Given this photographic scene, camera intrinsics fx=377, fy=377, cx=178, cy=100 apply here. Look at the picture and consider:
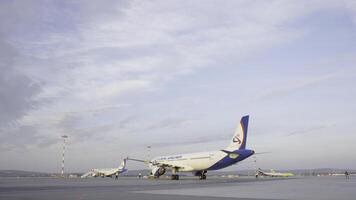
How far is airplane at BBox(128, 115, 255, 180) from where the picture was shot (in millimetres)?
66312

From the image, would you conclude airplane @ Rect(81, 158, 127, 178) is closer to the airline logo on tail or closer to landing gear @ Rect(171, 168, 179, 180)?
landing gear @ Rect(171, 168, 179, 180)

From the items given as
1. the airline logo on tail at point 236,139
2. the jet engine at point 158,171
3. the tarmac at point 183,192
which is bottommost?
the tarmac at point 183,192

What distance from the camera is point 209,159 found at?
232ft

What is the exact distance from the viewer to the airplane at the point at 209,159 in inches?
2611

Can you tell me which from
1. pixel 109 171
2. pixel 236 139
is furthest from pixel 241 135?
pixel 109 171

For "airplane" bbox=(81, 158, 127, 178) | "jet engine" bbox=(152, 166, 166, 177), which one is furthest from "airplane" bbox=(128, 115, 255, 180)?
"airplane" bbox=(81, 158, 127, 178)

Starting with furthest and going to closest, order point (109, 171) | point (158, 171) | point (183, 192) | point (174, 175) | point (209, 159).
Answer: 1. point (109, 171)
2. point (158, 171)
3. point (174, 175)
4. point (209, 159)
5. point (183, 192)

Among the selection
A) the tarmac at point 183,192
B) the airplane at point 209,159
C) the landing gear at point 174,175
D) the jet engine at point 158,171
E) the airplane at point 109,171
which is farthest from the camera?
the airplane at point 109,171

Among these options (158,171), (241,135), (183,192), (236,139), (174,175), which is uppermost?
(241,135)

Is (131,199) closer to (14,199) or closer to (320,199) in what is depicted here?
(14,199)

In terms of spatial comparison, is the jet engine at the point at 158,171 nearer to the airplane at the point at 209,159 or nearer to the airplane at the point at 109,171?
the airplane at the point at 209,159

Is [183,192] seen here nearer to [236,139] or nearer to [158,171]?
[236,139]

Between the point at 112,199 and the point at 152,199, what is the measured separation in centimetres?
223

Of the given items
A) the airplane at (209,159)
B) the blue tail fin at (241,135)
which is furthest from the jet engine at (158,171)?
the blue tail fin at (241,135)
